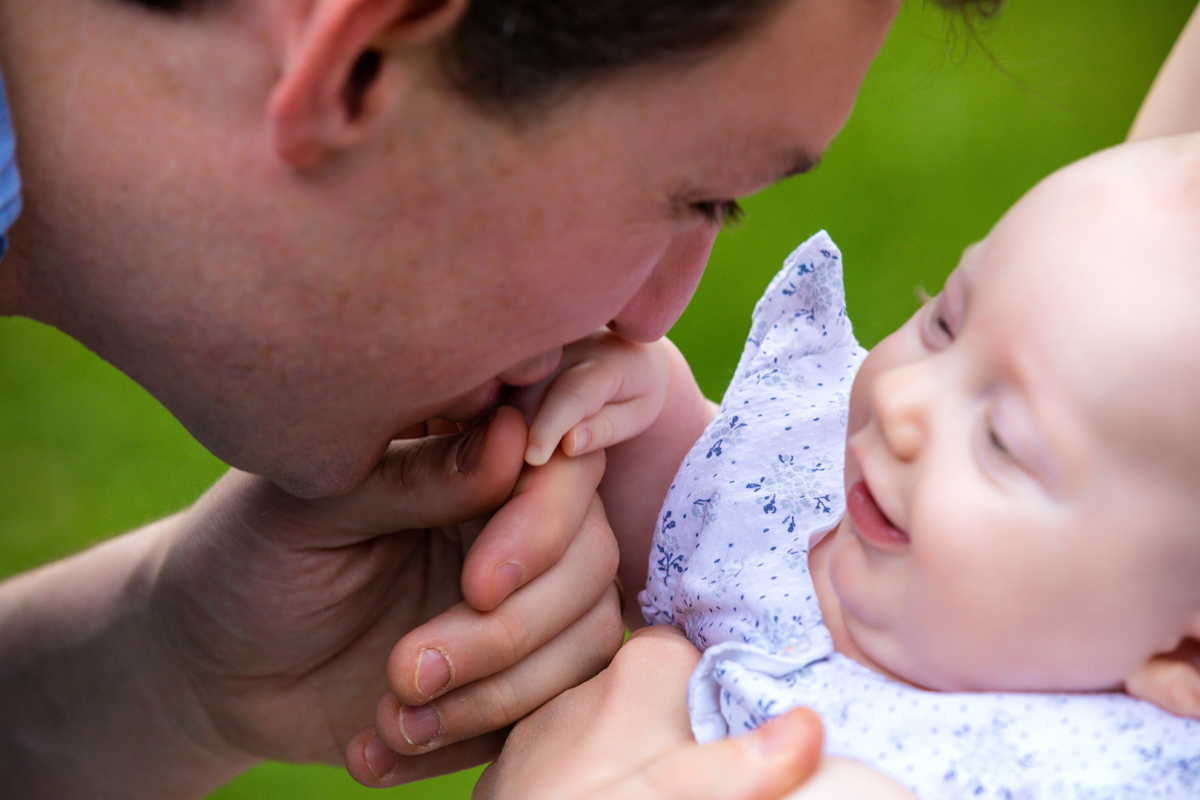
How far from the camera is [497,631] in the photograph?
3.52 feet

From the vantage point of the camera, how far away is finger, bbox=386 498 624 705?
1.04 meters

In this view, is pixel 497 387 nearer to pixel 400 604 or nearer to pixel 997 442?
pixel 400 604

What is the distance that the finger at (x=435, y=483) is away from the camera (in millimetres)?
1115

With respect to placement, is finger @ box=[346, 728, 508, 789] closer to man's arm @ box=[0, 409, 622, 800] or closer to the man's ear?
man's arm @ box=[0, 409, 622, 800]

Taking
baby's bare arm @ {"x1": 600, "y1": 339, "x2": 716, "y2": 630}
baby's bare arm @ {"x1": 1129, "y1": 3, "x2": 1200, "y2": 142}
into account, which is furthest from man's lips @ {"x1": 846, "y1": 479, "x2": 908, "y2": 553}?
baby's bare arm @ {"x1": 1129, "y1": 3, "x2": 1200, "y2": 142}

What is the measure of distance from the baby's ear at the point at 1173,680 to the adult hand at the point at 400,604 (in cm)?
54

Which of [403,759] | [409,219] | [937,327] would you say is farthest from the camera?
[403,759]

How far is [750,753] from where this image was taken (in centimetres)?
83

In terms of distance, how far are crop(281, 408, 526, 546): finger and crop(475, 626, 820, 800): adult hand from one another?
0.23m

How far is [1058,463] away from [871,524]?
17 cm

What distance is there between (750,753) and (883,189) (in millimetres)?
2273

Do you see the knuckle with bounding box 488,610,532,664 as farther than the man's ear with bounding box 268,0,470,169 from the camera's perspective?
Yes

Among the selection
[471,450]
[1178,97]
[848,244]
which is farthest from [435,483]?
[848,244]

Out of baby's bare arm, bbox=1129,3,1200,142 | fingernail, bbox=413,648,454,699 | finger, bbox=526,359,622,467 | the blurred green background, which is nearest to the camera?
fingernail, bbox=413,648,454,699
